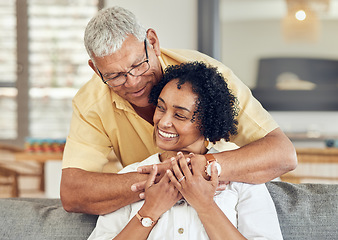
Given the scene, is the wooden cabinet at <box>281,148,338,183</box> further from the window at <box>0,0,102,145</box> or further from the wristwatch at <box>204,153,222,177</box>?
the window at <box>0,0,102,145</box>

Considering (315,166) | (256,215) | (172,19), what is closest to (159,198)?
(256,215)

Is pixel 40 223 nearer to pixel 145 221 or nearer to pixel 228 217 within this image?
pixel 145 221

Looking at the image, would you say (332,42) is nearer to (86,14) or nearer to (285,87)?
(285,87)

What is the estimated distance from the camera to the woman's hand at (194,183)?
1.36 metres

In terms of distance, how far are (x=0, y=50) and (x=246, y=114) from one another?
3504 mm

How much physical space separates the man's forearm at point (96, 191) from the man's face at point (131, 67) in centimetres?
32

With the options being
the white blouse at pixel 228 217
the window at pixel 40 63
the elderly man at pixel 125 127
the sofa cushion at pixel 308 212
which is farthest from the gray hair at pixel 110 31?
the window at pixel 40 63

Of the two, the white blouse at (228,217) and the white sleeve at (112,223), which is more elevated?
the white blouse at (228,217)

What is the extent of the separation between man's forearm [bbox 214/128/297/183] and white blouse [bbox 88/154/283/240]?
0.04 meters

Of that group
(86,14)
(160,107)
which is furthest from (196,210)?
(86,14)

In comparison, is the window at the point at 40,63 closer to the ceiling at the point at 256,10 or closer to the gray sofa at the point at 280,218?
the ceiling at the point at 256,10

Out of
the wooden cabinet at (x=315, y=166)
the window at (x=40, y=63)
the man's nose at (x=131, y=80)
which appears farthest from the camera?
the window at (x=40, y=63)

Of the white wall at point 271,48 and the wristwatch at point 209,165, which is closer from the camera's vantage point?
the wristwatch at point 209,165

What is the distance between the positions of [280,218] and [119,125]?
2.38 feet
